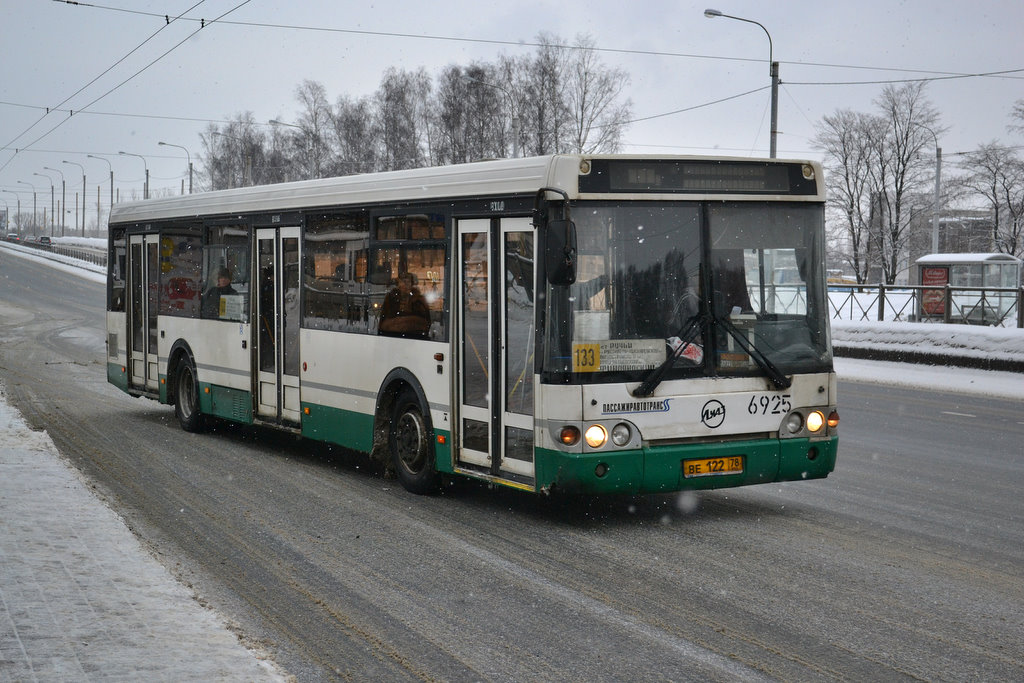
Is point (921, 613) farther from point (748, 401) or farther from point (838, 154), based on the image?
point (838, 154)

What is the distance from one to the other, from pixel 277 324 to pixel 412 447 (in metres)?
3.05

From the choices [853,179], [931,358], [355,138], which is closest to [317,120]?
[355,138]

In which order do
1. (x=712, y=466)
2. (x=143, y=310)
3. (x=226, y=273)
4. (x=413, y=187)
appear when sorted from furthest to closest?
(x=143, y=310) → (x=226, y=273) → (x=413, y=187) → (x=712, y=466)

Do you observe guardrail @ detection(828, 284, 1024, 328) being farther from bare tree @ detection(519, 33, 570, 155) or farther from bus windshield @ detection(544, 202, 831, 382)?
bare tree @ detection(519, 33, 570, 155)

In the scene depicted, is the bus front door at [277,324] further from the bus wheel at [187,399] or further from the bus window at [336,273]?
the bus wheel at [187,399]

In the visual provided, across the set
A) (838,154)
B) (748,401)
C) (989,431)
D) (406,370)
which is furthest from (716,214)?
(838,154)

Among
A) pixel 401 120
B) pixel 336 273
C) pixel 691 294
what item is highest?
pixel 401 120

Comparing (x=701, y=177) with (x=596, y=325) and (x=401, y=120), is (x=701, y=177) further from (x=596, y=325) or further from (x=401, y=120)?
(x=401, y=120)

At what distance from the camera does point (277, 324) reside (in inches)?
482

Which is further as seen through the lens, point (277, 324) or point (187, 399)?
point (187, 399)

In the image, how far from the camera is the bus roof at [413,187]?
8.19m

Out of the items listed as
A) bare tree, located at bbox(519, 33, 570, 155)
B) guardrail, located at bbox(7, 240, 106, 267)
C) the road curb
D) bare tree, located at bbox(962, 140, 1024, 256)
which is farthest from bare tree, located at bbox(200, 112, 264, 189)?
the road curb

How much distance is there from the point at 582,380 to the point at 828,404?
201cm

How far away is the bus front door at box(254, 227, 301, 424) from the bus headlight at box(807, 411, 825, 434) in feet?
17.5
